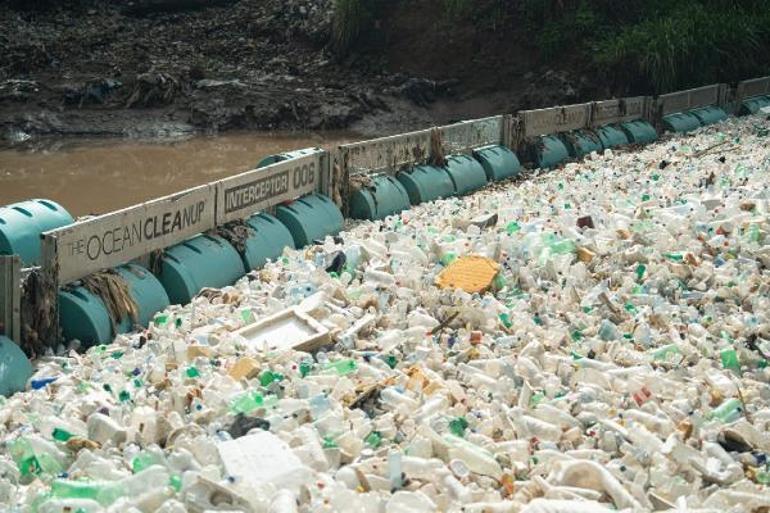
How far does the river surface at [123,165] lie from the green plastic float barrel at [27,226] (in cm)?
709

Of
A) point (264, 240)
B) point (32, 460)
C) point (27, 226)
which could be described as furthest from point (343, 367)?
point (264, 240)

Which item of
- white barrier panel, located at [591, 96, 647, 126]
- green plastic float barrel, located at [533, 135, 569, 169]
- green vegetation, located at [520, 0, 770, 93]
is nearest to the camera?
green plastic float barrel, located at [533, 135, 569, 169]

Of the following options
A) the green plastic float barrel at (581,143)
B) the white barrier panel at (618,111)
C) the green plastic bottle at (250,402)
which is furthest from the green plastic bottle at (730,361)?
the white barrier panel at (618,111)

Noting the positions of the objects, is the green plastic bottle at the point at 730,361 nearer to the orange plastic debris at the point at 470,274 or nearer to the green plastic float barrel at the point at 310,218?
the orange plastic debris at the point at 470,274

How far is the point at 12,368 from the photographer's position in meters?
5.25

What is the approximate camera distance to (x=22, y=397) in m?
5.07

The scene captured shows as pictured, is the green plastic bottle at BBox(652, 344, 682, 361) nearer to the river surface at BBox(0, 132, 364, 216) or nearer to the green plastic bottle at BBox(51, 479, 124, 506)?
the green plastic bottle at BBox(51, 479, 124, 506)

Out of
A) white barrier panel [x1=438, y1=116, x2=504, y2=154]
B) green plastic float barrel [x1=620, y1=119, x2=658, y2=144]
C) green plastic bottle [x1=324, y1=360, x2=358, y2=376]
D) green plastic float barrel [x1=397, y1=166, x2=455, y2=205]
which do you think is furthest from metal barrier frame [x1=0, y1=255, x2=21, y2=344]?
green plastic float barrel [x1=620, y1=119, x2=658, y2=144]

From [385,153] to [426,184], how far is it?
65 centimetres

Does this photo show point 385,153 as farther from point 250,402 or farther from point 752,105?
point 752,105

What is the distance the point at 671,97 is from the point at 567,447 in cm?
1450

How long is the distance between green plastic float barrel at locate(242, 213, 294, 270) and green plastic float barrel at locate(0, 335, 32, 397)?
2516mm

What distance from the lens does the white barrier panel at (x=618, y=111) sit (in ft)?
51.1

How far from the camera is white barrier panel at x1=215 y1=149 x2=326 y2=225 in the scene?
7793 millimetres
